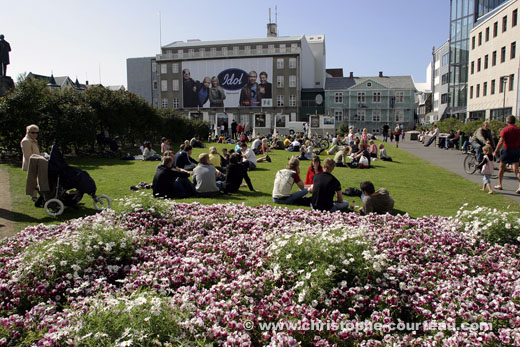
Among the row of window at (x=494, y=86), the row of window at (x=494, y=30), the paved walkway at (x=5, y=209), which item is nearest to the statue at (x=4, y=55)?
the paved walkway at (x=5, y=209)

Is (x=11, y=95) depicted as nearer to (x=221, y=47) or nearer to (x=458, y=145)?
(x=458, y=145)

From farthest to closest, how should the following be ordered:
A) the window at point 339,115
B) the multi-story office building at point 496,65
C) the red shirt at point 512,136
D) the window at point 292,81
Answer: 1. the window at point 339,115
2. the window at point 292,81
3. the multi-story office building at point 496,65
4. the red shirt at point 512,136

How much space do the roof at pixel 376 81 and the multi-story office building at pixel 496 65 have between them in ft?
99.1

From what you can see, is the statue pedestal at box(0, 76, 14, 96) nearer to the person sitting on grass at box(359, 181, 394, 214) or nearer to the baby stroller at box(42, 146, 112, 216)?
the baby stroller at box(42, 146, 112, 216)

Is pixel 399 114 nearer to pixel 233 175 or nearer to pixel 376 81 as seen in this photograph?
pixel 376 81

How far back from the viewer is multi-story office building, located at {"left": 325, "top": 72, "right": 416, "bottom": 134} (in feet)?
268

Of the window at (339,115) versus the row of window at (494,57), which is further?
the window at (339,115)

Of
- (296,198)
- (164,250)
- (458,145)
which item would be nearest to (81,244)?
(164,250)

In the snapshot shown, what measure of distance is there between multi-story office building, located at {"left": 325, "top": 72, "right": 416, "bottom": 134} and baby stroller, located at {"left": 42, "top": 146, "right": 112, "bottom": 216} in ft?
255

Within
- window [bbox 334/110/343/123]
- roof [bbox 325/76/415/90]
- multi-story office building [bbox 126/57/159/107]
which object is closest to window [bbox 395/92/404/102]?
roof [bbox 325/76/415/90]

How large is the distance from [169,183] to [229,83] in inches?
3045

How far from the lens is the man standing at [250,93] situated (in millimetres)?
84625

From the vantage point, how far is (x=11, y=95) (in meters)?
19.4

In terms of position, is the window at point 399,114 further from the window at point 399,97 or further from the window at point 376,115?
the window at point 376,115
